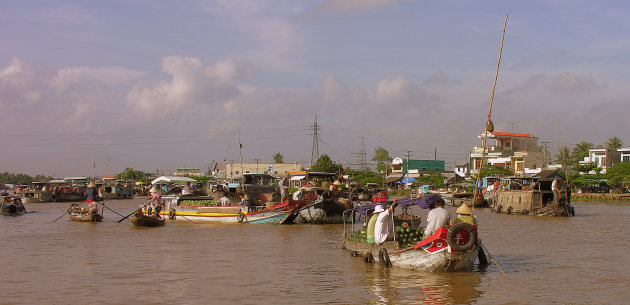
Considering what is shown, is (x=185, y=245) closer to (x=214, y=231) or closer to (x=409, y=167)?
(x=214, y=231)

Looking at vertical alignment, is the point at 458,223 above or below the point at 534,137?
below

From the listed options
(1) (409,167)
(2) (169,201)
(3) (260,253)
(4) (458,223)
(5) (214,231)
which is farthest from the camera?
(1) (409,167)

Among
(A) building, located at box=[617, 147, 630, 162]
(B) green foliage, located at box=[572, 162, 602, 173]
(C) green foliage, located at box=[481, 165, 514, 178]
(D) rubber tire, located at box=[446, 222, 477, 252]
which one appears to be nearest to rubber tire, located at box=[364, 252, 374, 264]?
(D) rubber tire, located at box=[446, 222, 477, 252]

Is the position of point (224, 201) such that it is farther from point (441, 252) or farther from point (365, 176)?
point (365, 176)

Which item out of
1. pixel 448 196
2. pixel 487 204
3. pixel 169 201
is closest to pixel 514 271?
pixel 169 201

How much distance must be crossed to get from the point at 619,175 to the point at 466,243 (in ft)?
147

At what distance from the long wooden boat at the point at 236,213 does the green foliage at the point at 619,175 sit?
116ft

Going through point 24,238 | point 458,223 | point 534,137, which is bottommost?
point 24,238

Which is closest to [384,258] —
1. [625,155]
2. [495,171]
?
[495,171]

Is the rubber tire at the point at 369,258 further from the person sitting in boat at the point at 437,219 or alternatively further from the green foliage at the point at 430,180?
the green foliage at the point at 430,180

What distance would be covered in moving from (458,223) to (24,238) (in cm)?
1604

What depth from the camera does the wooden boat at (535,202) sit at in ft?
99.0

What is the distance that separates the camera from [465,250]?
457 inches

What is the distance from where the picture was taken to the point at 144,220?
23922mm
